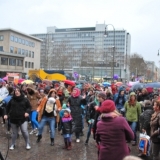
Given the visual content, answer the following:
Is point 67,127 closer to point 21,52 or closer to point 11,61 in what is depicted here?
point 11,61

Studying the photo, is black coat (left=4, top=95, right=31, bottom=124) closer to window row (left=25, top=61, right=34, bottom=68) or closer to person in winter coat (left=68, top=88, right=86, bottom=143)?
person in winter coat (left=68, top=88, right=86, bottom=143)

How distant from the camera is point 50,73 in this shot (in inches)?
956

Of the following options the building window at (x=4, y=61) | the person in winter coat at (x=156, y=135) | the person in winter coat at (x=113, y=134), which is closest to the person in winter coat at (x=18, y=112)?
the person in winter coat at (x=156, y=135)

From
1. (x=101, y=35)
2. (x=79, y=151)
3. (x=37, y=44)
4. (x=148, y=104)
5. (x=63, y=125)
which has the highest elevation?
(x=101, y=35)

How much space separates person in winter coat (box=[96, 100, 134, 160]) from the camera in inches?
136

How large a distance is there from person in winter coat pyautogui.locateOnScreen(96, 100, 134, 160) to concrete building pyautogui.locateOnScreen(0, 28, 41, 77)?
4894cm

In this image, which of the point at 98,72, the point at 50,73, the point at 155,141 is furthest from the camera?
the point at 98,72

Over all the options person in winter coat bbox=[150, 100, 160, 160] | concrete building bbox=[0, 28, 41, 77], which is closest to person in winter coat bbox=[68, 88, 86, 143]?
person in winter coat bbox=[150, 100, 160, 160]

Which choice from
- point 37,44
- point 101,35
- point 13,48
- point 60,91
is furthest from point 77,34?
point 60,91

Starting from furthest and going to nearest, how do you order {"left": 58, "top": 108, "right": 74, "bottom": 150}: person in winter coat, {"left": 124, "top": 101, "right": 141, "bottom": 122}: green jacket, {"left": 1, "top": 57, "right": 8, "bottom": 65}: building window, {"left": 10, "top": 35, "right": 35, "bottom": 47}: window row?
{"left": 10, "top": 35, "right": 35, "bottom": 47}: window row < {"left": 1, "top": 57, "right": 8, "bottom": 65}: building window < {"left": 124, "top": 101, "right": 141, "bottom": 122}: green jacket < {"left": 58, "top": 108, "right": 74, "bottom": 150}: person in winter coat

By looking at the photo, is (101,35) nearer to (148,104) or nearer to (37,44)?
(37,44)

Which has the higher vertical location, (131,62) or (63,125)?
(131,62)

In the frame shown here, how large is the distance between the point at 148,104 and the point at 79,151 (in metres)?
2.31

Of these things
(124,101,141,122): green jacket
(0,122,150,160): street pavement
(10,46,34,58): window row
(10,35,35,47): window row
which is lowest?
(0,122,150,160): street pavement
